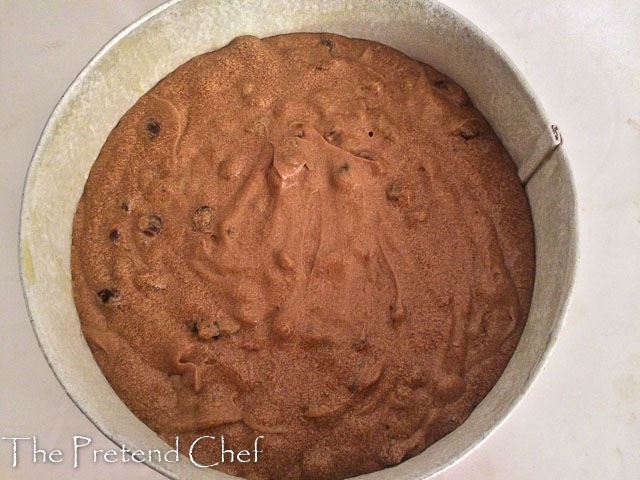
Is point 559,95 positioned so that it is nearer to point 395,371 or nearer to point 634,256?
point 634,256

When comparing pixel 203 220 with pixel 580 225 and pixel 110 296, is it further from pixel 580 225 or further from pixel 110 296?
pixel 580 225

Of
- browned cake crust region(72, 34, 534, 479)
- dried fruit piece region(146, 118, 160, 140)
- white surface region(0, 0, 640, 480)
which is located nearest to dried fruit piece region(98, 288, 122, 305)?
browned cake crust region(72, 34, 534, 479)

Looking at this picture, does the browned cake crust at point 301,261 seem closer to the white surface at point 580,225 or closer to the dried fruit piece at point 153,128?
the dried fruit piece at point 153,128

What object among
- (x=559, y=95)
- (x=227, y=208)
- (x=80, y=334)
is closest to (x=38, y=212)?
(x=80, y=334)

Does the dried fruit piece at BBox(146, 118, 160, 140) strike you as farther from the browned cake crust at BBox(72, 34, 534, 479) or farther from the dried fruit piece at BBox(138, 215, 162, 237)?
the dried fruit piece at BBox(138, 215, 162, 237)

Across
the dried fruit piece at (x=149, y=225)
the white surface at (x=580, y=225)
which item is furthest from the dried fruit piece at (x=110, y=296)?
the white surface at (x=580, y=225)

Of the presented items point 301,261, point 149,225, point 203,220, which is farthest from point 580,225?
point 149,225
